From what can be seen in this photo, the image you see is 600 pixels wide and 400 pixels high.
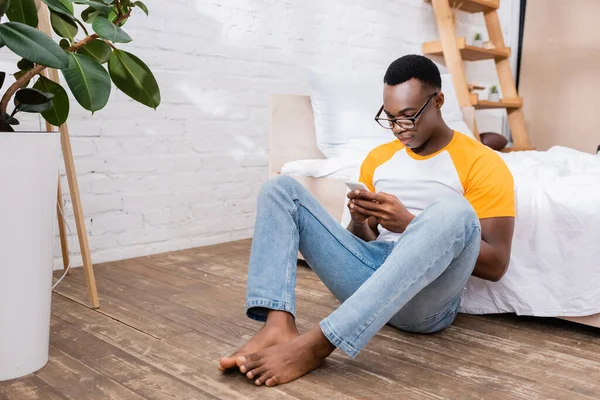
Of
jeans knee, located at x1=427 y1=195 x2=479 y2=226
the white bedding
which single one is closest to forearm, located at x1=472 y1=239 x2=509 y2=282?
jeans knee, located at x1=427 y1=195 x2=479 y2=226

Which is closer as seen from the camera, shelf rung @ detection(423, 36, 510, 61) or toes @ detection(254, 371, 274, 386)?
Result: toes @ detection(254, 371, 274, 386)

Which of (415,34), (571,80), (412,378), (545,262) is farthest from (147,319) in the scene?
(571,80)

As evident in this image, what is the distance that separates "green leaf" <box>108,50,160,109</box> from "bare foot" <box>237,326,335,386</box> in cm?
64

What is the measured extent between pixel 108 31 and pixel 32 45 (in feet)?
0.54

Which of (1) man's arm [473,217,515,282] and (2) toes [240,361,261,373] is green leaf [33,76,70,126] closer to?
(2) toes [240,361,261,373]

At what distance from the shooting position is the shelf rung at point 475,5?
12.7 ft

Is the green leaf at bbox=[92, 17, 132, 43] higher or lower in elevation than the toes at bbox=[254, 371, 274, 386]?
higher

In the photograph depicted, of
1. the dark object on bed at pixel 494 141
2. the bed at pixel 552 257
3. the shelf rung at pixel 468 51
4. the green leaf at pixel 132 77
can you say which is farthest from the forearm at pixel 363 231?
the shelf rung at pixel 468 51

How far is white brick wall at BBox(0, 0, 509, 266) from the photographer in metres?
2.47

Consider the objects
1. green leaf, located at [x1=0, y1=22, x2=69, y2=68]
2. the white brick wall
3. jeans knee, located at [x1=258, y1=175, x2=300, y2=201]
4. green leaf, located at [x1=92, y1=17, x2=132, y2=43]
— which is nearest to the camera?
green leaf, located at [x1=0, y1=22, x2=69, y2=68]

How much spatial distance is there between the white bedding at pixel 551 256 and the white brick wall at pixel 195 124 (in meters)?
1.24

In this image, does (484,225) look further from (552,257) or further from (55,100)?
(55,100)

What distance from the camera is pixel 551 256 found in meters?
1.61

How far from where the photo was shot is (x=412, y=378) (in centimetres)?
130
